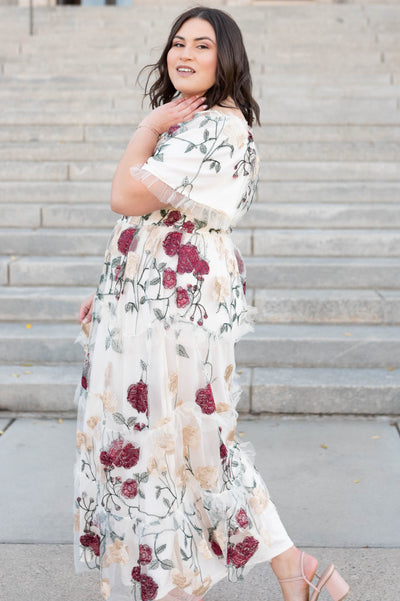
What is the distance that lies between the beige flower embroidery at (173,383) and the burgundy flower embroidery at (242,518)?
0.45 metres

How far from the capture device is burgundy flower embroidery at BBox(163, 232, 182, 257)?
7.02ft

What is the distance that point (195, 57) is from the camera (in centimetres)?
211

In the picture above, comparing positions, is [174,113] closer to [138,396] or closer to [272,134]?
[138,396]

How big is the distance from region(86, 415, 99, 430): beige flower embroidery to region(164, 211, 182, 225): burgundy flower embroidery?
64cm

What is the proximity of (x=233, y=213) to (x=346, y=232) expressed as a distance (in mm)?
3877

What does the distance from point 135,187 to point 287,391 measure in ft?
8.48

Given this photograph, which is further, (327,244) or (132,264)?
(327,244)

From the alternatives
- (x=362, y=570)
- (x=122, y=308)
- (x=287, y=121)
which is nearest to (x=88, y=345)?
(x=122, y=308)

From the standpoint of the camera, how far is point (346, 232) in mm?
5879

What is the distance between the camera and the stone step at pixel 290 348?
475 cm

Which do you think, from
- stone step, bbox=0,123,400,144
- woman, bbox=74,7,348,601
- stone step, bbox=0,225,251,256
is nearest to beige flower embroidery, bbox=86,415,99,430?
woman, bbox=74,7,348,601

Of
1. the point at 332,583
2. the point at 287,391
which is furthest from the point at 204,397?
the point at 287,391

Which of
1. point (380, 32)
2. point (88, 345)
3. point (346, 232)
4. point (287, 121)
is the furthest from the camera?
point (380, 32)

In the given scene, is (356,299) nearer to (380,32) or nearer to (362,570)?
(362,570)
